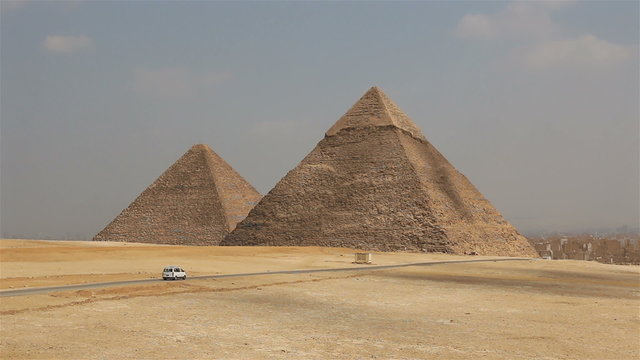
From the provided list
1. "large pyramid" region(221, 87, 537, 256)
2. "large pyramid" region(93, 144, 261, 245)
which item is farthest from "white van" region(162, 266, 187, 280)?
"large pyramid" region(93, 144, 261, 245)

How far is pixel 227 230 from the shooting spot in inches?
3629

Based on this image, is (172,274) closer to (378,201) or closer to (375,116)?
(378,201)

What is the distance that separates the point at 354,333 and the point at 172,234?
87.0 meters

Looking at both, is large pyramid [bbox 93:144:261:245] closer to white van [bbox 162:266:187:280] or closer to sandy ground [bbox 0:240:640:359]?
white van [bbox 162:266:187:280]

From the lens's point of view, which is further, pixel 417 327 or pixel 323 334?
pixel 417 327

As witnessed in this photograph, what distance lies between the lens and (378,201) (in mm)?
72500

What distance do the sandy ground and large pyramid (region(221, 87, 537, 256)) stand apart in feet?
128

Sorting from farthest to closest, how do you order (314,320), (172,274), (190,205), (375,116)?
(190,205) < (375,116) < (172,274) < (314,320)

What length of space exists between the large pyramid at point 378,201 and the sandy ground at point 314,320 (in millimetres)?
39081

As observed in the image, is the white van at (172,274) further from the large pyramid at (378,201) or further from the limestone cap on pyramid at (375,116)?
the limestone cap on pyramid at (375,116)

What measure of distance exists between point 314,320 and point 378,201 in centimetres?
5594

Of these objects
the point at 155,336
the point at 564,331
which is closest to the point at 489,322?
the point at 564,331

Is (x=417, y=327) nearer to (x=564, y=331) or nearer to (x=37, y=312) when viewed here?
(x=564, y=331)

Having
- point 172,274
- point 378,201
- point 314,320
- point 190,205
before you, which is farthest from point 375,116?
point 314,320
